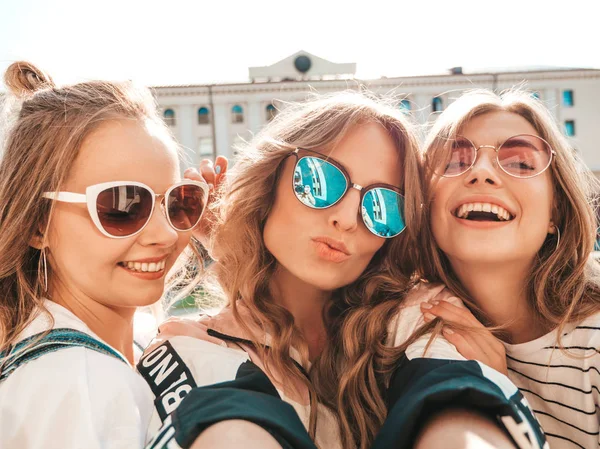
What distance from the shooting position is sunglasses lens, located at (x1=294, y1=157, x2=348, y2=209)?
205cm

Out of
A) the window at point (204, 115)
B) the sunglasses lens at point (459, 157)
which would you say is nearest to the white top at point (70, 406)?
the sunglasses lens at point (459, 157)

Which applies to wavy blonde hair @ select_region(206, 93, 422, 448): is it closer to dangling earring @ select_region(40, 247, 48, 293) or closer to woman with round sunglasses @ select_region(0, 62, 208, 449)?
woman with round sunglasses @ select_region(0, 62, 208, 449)

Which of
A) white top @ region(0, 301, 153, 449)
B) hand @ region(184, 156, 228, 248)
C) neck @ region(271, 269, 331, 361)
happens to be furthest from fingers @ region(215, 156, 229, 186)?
white top @ region(0, 301, 153, 449)

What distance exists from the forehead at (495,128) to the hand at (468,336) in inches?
29.0

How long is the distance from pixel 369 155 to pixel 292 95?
1200 inches

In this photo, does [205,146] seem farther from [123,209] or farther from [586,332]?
[586,332]

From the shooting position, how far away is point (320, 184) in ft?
6.76

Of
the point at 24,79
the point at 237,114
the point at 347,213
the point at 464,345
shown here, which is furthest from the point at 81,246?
the point at 237,114

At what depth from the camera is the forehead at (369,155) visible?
6.91ft

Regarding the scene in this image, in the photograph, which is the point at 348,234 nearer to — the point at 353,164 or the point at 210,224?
the point at 353,164

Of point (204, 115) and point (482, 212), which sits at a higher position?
point (204, 115)

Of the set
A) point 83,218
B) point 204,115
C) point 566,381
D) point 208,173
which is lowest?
point 566,381

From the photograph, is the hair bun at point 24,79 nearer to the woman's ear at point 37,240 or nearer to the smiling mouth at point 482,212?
the woman's ear at point 37,240

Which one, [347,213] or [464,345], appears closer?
[464,345]
